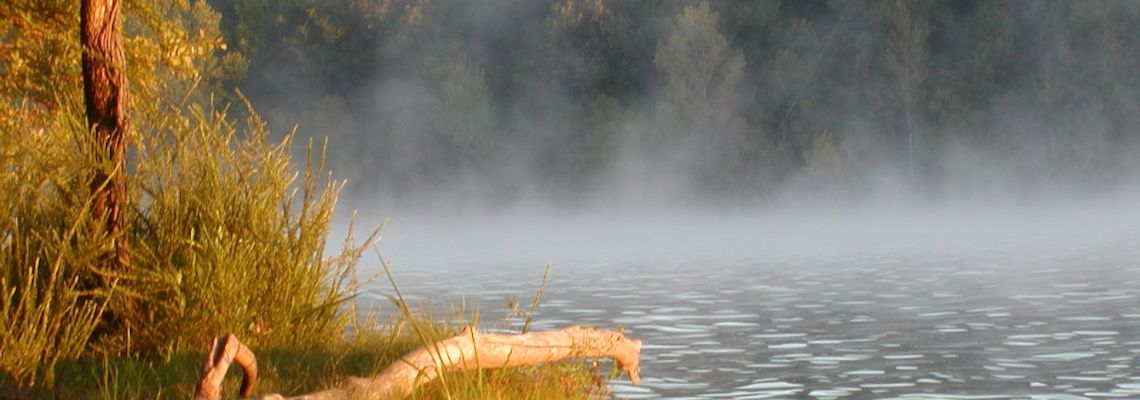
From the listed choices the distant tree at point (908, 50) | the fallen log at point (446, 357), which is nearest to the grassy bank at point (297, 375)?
the fallen log at point (446, 357)

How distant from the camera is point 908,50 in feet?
213

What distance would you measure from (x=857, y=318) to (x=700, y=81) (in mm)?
42923

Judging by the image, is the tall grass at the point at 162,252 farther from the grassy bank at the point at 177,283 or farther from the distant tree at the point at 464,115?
the distant tree at the point at 464,115

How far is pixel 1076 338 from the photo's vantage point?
1848 centimetres

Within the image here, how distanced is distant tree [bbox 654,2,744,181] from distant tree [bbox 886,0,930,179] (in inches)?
245

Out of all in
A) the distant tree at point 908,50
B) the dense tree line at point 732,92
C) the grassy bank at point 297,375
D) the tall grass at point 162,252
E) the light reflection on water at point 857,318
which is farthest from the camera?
the dense tree line at point 732,92

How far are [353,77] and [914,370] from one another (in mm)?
57422

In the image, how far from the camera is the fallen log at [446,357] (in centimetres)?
770

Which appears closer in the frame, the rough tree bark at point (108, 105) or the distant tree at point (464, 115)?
the rough tree bark at point (108, 105)

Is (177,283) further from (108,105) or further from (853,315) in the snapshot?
(853,315)

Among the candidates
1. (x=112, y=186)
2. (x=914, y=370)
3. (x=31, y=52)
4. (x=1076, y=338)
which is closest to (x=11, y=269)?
(x=112, y=186)

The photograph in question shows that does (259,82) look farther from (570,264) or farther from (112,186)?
(112,186)

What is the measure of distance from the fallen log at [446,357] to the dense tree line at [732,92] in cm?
5477

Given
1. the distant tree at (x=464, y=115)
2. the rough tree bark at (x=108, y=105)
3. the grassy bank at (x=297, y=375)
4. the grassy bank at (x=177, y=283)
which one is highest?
the distant tree at (x=464, y=115)
